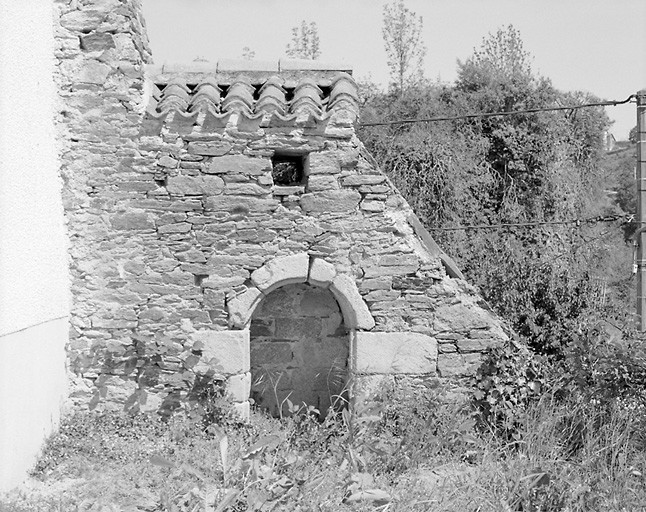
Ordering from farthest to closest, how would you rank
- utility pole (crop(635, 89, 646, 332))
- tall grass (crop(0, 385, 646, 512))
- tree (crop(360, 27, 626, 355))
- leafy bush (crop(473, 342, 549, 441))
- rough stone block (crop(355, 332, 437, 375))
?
tree (crop(360, 27, 626, 355))
utility pole (crop(635, 89, 646, 332))
rough stone block (crop(355, 332, 437, 375))
leafy bush (crop(473, 342, 549, 441))
tall grass (crop(0, 385, 646, 512))

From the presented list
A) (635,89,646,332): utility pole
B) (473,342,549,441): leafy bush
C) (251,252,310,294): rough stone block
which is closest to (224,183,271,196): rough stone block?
(251,252,310,294): rough stone block

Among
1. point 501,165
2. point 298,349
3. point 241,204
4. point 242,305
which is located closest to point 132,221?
point 241,204

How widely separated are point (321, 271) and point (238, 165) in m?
1.18

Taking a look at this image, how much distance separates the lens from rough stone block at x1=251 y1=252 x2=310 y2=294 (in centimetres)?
621

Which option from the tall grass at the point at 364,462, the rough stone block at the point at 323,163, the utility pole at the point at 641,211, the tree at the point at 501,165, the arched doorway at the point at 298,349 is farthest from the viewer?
the tree at the point at 501,165

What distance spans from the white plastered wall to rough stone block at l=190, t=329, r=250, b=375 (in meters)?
1.21

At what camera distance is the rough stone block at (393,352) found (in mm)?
6332

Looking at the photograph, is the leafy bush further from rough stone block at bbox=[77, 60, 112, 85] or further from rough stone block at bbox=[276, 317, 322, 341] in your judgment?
rough stone block at bbox=[77, 60, 112, 85]

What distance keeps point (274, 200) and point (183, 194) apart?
80 centimetres

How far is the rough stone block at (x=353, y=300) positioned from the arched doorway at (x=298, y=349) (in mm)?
608

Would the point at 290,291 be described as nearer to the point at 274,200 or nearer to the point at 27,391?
the point at 274,200

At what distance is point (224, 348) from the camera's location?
20.6ft

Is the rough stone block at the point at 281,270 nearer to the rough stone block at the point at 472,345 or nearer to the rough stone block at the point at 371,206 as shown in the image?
the rough stone block at the point at 371,206

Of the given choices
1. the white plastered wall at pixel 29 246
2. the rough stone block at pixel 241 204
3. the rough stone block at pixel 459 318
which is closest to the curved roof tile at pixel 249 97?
the rough stone block at pixel 241 204
